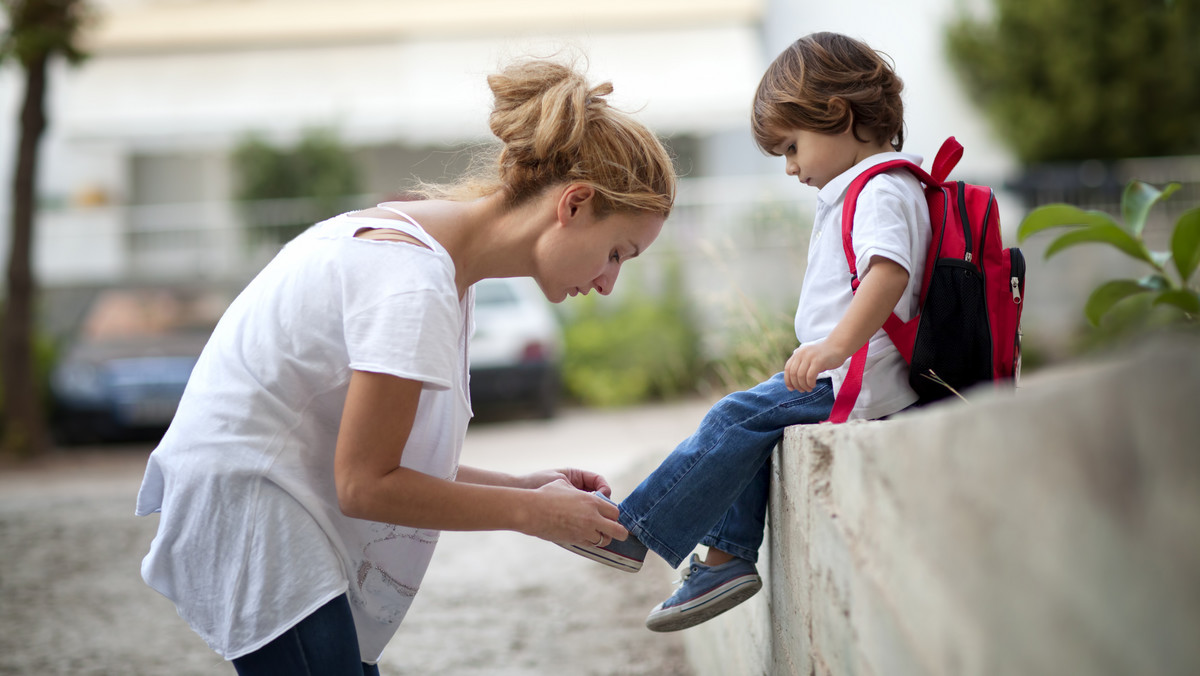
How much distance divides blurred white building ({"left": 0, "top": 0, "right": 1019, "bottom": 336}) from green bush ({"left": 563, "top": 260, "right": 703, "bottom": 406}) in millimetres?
4520

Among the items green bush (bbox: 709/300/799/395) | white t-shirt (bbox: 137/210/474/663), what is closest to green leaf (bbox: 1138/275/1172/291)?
green bush (bbox: 709/300/799/395)

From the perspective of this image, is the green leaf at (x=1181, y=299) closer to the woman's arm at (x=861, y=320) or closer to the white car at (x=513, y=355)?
the woman's arm at (x=861, y=320)

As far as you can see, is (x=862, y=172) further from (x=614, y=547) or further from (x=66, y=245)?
(x=66, y=245)

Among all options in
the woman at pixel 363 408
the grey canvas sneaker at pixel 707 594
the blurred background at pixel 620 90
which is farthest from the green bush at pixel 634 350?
the woman at pixel 363 408

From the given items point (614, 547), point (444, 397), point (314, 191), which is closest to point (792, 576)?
point (614, 547)

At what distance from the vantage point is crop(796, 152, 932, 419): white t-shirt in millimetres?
1949

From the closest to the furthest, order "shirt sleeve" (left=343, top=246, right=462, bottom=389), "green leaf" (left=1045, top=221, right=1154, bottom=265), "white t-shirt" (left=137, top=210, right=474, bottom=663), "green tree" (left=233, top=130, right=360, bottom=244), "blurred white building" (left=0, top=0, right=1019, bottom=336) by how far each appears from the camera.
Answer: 1. "shirt sleeve" (left=343, top=246, right=462, bottom=389)
2. "white t-shirt" (left=137, top=210, right=474, bottom=663)
3. "green leaf" (left=1045, top=221, right=1154, bottom=265)
4. "green tree" (left=233, top=130, right=360, bottom=244)
5. "blurred white building" (left=0, top=0, right=1019, bottom=336)

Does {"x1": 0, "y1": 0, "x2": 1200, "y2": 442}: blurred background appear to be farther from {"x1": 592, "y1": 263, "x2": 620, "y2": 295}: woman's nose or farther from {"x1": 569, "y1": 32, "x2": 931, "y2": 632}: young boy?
{"x1": 592, "y1": 263, "x2": 620, "y2": 295}: woman's nose

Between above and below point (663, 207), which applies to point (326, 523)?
below

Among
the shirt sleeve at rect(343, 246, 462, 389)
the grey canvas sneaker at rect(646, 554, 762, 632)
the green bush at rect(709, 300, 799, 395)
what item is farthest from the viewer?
the green bush at rect(709, 300, 799, 395)

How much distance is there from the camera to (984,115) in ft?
54.6

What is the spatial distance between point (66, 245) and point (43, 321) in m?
4.89

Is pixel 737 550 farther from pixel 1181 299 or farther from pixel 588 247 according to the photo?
pixel 1181 299

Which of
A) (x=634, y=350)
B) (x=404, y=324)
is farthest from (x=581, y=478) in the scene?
(x=634, y=350)
